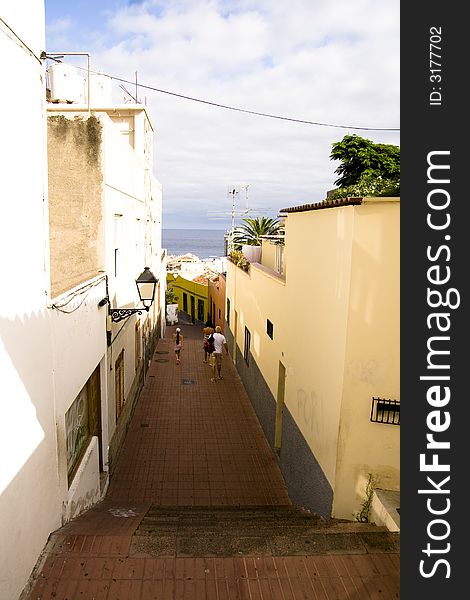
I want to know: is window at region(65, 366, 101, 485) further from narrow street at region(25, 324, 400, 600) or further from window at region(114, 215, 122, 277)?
window at region(114, 215, 122, 277)

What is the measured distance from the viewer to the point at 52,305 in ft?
18.0

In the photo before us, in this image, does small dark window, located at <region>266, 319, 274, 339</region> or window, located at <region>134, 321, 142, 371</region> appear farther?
window, located at <region>134, 321, 142, 371</region>

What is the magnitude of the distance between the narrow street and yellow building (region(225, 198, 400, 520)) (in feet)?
2.15

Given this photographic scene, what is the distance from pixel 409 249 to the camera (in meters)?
4.18

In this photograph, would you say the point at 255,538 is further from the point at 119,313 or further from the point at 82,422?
the point at 119,313

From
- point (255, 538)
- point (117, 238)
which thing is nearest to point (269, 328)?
point (117, 238)

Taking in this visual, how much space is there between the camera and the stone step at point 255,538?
18.0ft

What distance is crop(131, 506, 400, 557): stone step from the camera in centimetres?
548

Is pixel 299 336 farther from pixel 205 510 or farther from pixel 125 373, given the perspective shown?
pixel 125 373

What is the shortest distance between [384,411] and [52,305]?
4296 mm

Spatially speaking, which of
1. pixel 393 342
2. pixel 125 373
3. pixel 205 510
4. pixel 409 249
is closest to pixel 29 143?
pixel 409 249

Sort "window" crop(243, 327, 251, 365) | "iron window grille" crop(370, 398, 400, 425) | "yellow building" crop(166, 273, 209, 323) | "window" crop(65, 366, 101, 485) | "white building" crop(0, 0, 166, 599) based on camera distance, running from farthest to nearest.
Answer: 1. "yellow building" crop(166, 273, 209, 323)
2. "window" crop(243, 327, 251, 365)
3. "window" crop(65, 366, 101, 485)
4. "iron window grille" crop(370, 398, 400, 425)
5. "white building" crop(0, 0, 166, 599)

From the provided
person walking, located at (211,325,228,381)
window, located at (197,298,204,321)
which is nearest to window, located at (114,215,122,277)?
person walking, located at (211,325,228,381)

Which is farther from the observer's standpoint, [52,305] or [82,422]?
[82,422]
